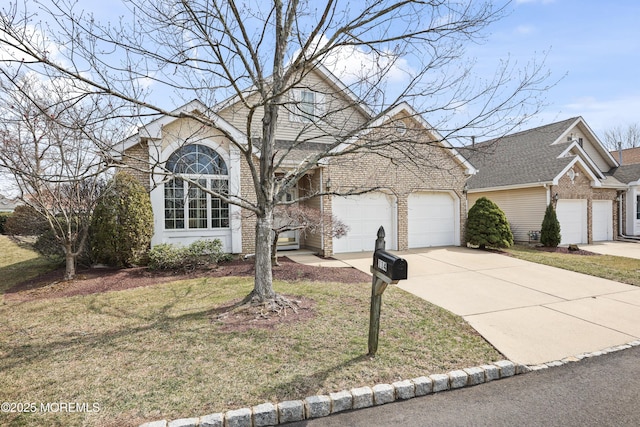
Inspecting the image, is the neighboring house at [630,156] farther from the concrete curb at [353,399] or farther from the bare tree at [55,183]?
the bare tree at [55,183]

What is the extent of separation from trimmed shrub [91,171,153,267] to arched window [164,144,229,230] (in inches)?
46.9

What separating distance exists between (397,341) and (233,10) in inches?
204

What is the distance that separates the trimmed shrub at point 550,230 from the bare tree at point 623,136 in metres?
35.2

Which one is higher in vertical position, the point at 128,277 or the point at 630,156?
the point at 630,156

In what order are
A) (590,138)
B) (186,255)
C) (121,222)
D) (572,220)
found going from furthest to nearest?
(590,138)
(572,220)
(186,255)
(121,222)

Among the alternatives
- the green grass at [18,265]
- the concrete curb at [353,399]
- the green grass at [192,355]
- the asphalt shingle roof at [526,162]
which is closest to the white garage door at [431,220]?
the asphalt shingle roof at [526,162]

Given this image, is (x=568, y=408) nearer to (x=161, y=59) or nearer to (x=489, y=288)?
(x=489, y=288)

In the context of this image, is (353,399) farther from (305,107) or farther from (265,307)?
(305,107)

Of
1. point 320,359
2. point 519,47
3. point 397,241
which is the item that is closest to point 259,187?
point 320,359

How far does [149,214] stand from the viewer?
9484 millimetres

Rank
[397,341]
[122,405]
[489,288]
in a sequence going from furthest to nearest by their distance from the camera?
[489,288] < [397,341] < [122,405]

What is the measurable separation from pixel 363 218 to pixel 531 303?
6826mm

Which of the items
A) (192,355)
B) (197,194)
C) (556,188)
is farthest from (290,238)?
(556,188)

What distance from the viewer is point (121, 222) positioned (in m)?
→ 9.05
